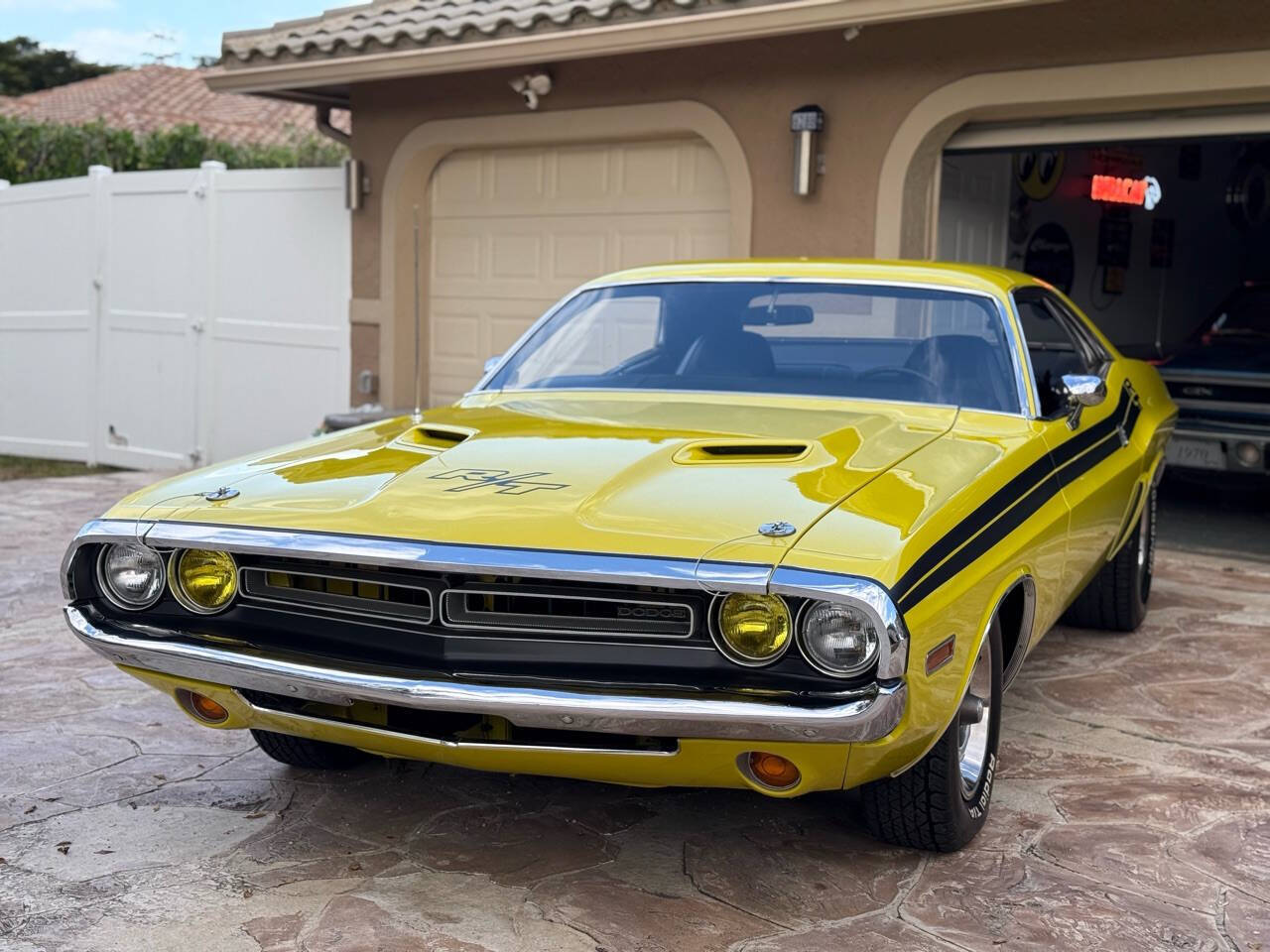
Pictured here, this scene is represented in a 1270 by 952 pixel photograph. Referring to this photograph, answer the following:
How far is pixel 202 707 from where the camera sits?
3576 mm

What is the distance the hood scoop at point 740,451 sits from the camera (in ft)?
11.9

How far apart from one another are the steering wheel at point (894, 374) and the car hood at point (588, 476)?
16 centimetres

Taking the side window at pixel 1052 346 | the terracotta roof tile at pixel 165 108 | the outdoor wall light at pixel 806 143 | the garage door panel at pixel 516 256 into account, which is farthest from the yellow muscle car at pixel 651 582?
the terracotta roof tile at pixel 165 108

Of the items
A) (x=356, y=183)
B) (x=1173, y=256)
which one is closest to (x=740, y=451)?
(x=356, y=183)

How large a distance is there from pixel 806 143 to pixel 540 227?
224cm

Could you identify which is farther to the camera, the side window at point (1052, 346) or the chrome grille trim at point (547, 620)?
the side window at point (1052, 346)

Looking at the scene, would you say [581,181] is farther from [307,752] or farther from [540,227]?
[307,752]

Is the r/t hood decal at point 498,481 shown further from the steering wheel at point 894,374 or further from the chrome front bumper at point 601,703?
the steering wheel at point 894,374

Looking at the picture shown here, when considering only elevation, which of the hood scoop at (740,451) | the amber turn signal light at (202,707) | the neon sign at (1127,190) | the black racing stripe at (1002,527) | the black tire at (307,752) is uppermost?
the neon sign at (1127,190)

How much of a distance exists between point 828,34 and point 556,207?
2.31 m

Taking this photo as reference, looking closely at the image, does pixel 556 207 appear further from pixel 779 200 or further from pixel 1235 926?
pixel 1235 926

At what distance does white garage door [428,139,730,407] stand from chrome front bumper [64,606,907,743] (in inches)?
242

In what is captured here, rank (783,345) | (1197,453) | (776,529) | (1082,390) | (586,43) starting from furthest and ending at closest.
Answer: (1197,453)
(586,43)
(783,345)
(1082,390)
(776,529)

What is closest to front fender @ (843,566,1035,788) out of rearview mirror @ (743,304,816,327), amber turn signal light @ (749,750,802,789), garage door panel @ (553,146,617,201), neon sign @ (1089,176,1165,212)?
amber turn signal light @ (749,750,802,789)
